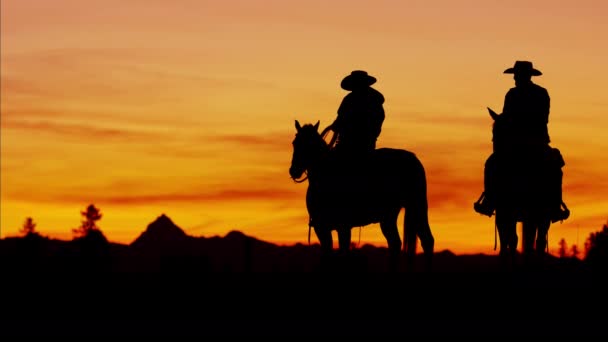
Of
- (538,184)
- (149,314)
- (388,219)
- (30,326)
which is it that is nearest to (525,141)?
(538,184)

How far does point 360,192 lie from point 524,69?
160 inches

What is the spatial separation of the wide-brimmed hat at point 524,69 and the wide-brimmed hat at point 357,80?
110 inches

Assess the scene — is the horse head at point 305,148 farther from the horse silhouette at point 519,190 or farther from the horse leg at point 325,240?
the horse silhouette at point 519,190

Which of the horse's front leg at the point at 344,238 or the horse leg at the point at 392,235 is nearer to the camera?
the horse's front leg at the point at 344,238

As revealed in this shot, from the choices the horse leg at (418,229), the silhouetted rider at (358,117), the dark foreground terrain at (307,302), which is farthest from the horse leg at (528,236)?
the silhouetted rider at (358,117)

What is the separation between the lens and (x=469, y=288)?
28.7 meters

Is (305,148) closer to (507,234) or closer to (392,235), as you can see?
(392,235)

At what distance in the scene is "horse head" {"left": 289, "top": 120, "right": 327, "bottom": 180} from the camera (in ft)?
98.4

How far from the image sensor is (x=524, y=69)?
30672 mm

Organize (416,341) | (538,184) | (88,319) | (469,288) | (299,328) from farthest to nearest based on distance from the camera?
(538,184)
(469,288)
(88,319)
(299,328)
(416,341)

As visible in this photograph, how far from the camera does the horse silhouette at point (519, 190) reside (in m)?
30.5

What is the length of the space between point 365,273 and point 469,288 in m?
2.56

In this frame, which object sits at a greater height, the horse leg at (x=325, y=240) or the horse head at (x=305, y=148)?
the horse head at (x=305, y=148)

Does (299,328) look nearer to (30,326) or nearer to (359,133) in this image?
(30,326)
